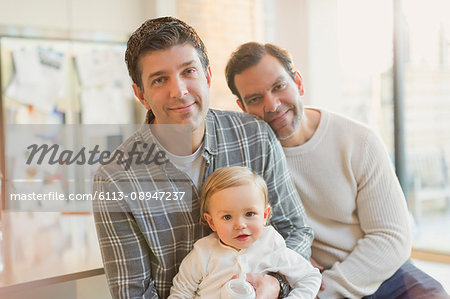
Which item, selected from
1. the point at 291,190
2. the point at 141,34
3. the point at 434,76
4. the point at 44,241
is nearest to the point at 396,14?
the point at 434,76

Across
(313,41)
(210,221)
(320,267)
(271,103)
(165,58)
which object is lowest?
(320,267)

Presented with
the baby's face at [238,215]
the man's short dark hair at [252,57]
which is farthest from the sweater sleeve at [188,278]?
the man's short dark hair at [252,57]

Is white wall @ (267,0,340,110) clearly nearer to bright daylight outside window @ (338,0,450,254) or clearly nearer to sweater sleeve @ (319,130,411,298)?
bright daylight outside window @ (338,0,450,254)

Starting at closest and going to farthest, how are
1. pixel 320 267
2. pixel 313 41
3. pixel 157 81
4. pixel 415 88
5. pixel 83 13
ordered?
pixel 157 81
pixel 320 267
pixel 83 13
pixel 313 41
pixel 415 88

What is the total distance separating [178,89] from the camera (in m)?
1.29

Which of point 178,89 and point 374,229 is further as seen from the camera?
point 374,229

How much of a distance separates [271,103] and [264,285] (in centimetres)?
62

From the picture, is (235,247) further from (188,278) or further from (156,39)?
(156,39)

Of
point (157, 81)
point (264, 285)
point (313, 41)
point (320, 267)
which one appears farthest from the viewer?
point (313, 41)

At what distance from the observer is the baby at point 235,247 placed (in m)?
1.24

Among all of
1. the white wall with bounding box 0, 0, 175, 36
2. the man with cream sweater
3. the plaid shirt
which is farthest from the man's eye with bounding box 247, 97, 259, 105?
the white wall with bounding box 0, 0, 175, 36

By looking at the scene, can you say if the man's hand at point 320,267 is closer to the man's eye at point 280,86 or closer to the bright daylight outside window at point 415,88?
the man's eye at point 280,86

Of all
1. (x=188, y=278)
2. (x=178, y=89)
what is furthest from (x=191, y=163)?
(x=188, y=278)

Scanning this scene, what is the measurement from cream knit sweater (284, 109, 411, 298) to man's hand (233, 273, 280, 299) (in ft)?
1.16
